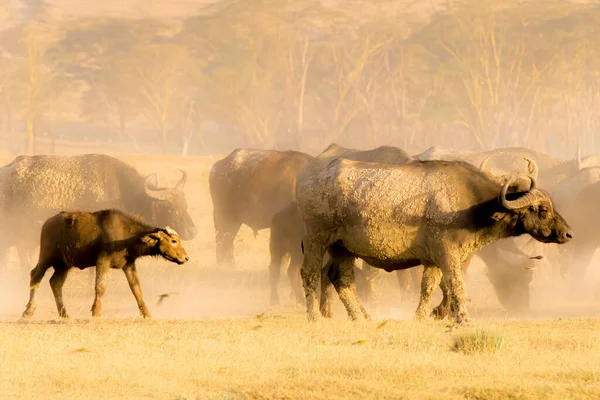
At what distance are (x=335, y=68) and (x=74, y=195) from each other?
136 ft

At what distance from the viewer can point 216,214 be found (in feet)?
86.9

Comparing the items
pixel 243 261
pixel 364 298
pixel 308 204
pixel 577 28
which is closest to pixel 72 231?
pixel 308 204

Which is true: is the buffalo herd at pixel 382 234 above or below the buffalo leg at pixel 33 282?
above

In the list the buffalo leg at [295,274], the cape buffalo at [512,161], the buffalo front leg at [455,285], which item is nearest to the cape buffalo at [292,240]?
the buffalo leg at [295,274]

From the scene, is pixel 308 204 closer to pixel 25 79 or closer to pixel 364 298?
pixel 364 298

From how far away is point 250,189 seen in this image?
24.8 meters

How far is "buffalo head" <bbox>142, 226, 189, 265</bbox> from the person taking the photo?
1422cm

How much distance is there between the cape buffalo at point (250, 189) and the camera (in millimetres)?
23766

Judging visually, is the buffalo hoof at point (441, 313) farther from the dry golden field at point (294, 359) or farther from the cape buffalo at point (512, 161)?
the cape buffalo at point (512, 161)

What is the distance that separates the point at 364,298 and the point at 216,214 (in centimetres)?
914

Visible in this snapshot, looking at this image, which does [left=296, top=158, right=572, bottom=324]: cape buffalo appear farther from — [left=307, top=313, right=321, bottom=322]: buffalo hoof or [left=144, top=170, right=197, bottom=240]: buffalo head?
[left=144, top=170, right=197, bottom=240]: buffalo head

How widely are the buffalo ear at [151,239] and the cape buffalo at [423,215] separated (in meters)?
2.02

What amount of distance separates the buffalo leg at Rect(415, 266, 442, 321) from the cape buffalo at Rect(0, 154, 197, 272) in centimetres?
925

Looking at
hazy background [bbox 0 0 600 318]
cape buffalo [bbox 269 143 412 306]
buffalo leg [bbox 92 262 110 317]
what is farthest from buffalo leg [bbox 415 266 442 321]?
hazy background [bbox 0 0 600 318]
